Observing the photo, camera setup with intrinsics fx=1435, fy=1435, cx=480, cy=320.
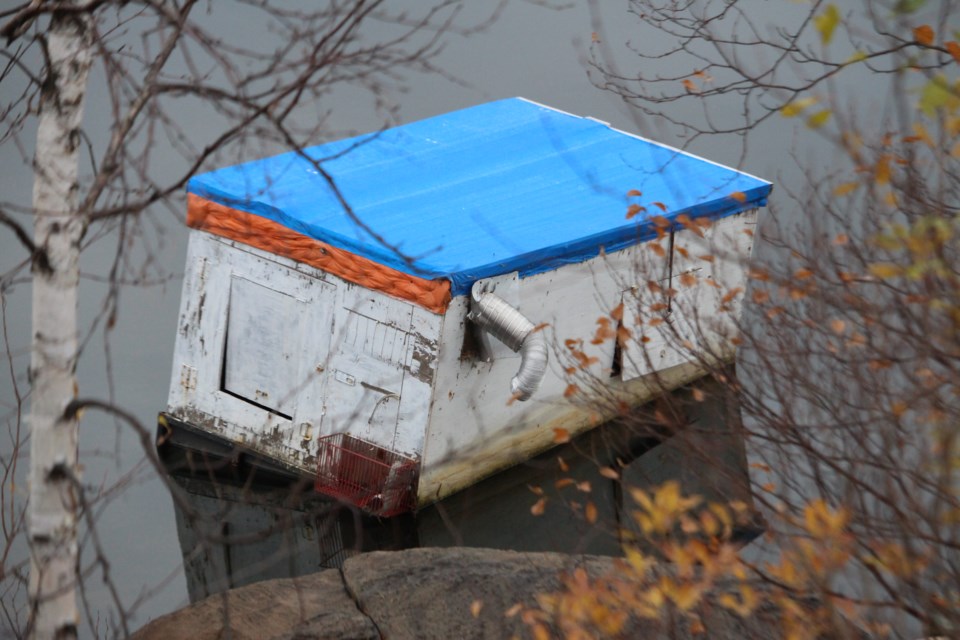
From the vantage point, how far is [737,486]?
684cm

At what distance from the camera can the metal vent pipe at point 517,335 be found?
11.2m

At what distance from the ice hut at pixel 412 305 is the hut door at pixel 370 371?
0.01 m

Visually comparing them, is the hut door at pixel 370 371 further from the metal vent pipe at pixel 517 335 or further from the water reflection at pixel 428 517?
the water reflection at pixel 428 517

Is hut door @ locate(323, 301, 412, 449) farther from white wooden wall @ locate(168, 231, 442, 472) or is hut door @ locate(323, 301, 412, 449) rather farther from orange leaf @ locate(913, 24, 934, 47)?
orange leaf @ locate(913, 24, 934, 47)

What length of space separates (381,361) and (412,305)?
62cm

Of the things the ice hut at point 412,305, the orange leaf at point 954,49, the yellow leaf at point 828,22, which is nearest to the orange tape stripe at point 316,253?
the ice hut at point 412,305

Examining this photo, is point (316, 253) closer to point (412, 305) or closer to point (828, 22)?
point (412, 305)

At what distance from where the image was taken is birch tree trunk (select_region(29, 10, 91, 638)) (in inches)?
212

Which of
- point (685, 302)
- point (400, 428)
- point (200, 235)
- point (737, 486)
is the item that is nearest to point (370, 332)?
point (400, 428)

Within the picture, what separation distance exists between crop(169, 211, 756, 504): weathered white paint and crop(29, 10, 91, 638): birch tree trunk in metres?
5.75

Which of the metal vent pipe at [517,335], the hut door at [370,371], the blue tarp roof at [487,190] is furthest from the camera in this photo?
the blue tarp roof at [487,190]

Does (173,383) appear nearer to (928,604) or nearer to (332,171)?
(332,171)

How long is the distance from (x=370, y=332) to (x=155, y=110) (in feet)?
21.7

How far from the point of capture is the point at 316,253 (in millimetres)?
11828
